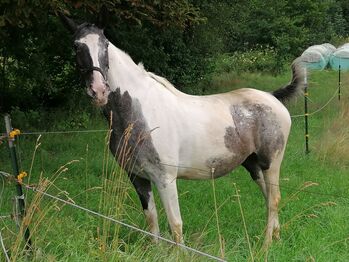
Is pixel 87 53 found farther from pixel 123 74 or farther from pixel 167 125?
pixel 167 125

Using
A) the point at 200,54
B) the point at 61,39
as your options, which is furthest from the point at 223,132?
the point at 200,54

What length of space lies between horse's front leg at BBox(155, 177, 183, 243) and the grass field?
232 millimetres

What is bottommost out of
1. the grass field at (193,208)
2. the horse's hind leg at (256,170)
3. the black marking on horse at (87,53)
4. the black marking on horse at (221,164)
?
the grass field at (193,208)

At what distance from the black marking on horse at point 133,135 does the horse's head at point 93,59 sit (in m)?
0.23

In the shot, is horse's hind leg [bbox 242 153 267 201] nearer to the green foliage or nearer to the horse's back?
the horse's back

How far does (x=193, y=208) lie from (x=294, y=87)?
1700 mm

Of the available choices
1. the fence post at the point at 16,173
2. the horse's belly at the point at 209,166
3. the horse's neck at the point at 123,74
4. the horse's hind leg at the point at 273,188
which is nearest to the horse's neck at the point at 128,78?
the horse's neck at the point at 123,74

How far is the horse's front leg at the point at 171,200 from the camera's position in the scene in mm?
4254

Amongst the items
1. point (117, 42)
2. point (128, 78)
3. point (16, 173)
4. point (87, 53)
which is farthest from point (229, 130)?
point (117, 42)

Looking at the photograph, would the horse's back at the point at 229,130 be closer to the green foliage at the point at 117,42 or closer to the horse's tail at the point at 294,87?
the horse's tail at the point at 294,87

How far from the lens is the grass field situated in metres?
3.78

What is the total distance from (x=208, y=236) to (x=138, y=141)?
4.65 feet

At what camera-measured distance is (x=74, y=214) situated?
5133 mm

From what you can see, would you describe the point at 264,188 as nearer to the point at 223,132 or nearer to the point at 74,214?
the point at 223,132
